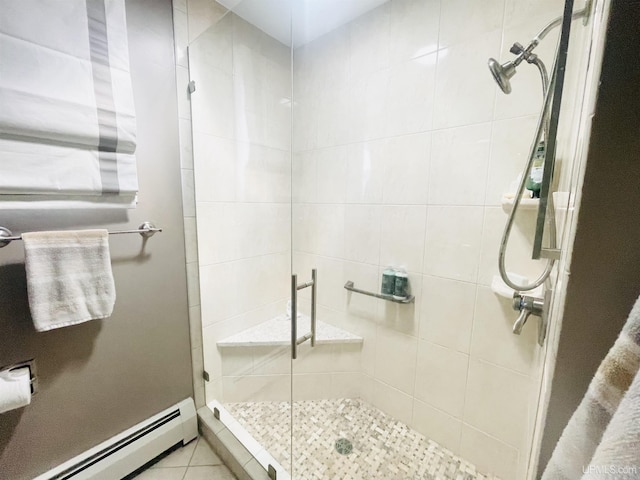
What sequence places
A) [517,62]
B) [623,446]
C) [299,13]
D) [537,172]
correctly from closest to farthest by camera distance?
1. [623,446]
2. [517,62]
3. [537,172]
4. [299,13]

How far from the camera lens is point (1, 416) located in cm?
93

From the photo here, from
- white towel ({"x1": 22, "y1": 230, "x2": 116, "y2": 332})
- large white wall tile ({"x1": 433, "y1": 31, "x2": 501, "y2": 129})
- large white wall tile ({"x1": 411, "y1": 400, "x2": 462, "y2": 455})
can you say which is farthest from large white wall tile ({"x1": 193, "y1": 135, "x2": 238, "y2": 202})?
large white wall tile ({"x1": 411, "y1": 400, "x2": 462, "y2": 455})

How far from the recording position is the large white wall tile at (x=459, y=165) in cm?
115

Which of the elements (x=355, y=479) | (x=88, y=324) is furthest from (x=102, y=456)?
(x=355, y=479)

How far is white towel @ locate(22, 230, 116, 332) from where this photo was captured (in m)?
0.89

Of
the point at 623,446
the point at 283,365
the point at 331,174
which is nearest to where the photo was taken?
the point at 623,446

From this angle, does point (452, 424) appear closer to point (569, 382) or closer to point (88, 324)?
point (569, 382)

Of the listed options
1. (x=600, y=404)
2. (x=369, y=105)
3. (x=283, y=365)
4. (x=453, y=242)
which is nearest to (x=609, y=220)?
(x=600, y=404)

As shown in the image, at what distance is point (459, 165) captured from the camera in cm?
121

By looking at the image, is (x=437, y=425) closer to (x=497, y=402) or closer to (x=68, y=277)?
(x=497, y=402)

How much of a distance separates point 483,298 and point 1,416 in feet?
6.57

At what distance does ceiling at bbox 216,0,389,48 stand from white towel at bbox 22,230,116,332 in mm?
1424

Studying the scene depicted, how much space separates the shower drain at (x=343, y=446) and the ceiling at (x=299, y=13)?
2406mm

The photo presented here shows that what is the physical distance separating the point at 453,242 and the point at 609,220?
1.01 meters
